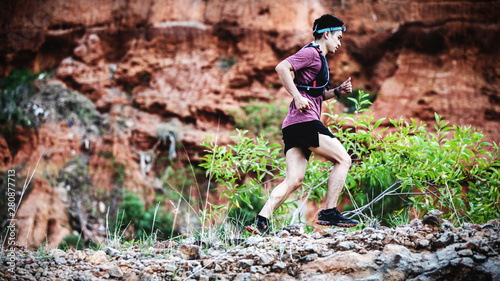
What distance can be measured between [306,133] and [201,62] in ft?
29.4

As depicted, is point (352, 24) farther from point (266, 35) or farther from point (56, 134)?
point (56, 134)

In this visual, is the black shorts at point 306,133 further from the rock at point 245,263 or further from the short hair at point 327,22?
the rock at point 245,263

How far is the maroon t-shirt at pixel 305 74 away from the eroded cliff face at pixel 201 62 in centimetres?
736

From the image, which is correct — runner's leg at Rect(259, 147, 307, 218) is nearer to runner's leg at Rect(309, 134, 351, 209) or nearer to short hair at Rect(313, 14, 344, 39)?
runner's leg at Rect(309, 134, 351, 209)

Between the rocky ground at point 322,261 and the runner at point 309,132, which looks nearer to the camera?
the rocky ground at point 322,261

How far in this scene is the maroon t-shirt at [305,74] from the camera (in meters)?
3.13

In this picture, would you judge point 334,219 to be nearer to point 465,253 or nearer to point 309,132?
point 309,132

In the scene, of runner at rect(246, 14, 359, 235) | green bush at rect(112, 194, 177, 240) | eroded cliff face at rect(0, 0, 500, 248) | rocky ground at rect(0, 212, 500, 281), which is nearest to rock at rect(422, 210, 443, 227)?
rocky ground at rect(0, 212, 500, 281)

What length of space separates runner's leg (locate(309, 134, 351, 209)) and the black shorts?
40 mm

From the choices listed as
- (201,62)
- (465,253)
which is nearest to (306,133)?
(465,253)

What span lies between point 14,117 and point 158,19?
4739 millimetres

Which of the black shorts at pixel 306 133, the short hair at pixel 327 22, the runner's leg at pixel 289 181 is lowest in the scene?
the runner's leg at pixel 289 181

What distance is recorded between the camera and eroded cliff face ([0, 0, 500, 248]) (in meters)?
10.8

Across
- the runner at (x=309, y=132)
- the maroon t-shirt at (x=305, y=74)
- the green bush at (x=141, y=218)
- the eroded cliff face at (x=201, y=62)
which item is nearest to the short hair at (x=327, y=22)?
the runner at (x=309, y=132)
